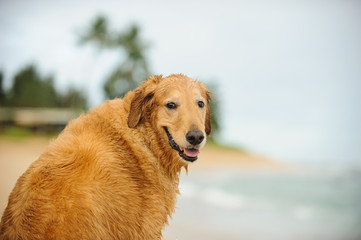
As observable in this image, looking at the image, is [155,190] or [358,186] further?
[358,186]

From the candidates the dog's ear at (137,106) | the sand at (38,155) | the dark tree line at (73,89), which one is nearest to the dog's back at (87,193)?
the dog's ear at (137,106)

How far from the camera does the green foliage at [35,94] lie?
95.5 feet

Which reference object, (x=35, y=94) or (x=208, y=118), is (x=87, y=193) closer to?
(x=208, y=118)

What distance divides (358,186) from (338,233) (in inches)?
358

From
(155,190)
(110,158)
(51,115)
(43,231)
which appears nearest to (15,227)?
(43,231)

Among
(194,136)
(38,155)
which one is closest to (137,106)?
(194,136)

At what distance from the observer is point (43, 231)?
2684 mm

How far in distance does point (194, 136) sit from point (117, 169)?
0.84 m

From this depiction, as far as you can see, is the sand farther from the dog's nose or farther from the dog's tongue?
the dog's nose

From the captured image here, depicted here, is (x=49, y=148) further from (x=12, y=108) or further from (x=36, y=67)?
(x=36, y=67)

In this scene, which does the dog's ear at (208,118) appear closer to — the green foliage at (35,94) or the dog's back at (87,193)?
the dog's back at (87,193)

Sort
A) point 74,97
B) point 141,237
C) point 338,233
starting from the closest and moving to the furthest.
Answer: point 141,237
point 338,233
point 74,97

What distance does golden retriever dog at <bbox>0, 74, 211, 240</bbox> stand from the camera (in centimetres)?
275

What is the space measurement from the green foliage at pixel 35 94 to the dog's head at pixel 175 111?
26.1m
